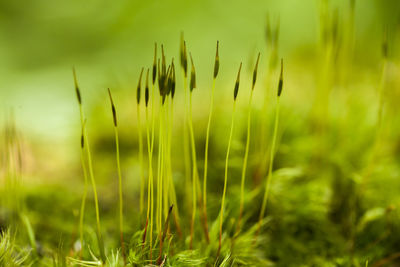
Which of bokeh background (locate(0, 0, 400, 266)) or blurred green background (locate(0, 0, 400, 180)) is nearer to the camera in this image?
bokeh background (locate(0, 0, 400, 266))

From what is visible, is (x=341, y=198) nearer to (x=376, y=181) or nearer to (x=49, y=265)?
(x=376, y=181)

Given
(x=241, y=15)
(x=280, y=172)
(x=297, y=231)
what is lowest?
(x=297, y=231)

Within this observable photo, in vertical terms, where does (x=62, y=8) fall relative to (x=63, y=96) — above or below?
above

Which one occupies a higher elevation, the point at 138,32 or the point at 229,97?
the point at 138,32

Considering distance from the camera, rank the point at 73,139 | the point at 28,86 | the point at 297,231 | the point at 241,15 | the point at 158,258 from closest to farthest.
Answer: the point at 158,258 → the point at 297,231 → the point at 73,139 → the point at 28,86 → the point at 241,15

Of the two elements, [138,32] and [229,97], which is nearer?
[229,97]

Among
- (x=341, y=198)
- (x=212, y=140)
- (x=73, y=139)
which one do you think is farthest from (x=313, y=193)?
(x=73, y=139)

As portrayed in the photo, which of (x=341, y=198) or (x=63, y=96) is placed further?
(x=63, y=96)

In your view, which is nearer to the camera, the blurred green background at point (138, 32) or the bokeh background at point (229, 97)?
the bokeh background at point (229, 97)

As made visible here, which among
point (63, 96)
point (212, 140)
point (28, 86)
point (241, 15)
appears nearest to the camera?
point (212, 140)

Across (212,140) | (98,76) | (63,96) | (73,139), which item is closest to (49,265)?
(212,140)
